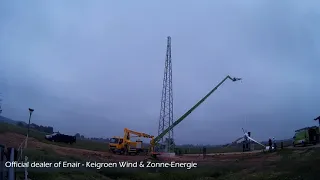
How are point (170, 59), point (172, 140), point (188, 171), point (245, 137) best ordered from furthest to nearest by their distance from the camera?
point (245, 137), point (170, 59), point (172, 140), point (188, 171)

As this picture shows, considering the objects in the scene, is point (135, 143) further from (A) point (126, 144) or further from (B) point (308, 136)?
(B) point (308, 136)

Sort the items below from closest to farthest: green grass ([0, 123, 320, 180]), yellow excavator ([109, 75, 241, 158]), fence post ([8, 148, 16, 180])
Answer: fence post ([8, 148, 16, 180])
green grass ([0, 123, 320, 180])
yellow excavator ([109, 75, 241, 158])

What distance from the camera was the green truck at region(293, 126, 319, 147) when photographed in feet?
111

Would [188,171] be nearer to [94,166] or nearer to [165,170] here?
[165,170]

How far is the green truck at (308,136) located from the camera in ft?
111

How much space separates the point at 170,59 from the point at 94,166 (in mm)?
26236

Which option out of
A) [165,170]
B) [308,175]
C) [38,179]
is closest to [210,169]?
[165,170]

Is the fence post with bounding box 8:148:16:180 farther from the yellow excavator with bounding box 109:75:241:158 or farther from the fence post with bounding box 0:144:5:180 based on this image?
the yellow excavator with bounding box 109:75:241:158

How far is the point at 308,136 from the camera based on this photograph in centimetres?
3428

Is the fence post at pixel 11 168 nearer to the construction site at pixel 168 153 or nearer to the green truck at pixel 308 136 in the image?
the construction site at pixel 168 153

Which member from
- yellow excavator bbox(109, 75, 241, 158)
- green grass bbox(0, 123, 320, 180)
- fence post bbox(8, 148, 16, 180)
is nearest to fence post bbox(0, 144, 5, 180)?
fence post bbox(8, 148, 16, 180)

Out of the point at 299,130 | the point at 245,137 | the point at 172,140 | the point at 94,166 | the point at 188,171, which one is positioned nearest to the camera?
the point at 188,171

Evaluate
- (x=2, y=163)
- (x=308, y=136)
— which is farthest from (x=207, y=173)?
(x=308, y=136)

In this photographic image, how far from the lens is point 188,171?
17.3 meters
